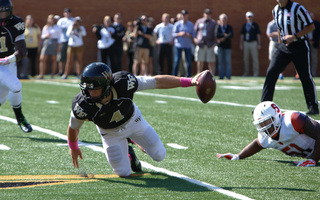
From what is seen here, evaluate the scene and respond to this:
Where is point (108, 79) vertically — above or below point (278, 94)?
above

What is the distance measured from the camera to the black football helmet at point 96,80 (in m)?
4.25

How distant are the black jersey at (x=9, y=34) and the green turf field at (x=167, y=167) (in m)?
1.06

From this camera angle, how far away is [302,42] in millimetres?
7879

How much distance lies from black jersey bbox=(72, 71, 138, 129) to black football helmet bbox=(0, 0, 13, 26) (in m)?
2.58

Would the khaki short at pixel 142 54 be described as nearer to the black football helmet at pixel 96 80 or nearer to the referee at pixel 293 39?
the referee at pixel 293 39

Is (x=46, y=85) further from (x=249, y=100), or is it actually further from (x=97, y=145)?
(x=97, y=145)

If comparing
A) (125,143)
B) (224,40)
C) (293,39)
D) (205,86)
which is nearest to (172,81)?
(205,86)

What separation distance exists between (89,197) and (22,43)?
11.7ft

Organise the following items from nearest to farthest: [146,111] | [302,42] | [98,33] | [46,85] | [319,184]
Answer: [319,184] < [302,42] < [146,111] < [46,85] < [98,33]

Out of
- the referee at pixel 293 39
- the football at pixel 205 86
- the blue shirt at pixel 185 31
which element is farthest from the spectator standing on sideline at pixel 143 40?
the football at pixel 205 86

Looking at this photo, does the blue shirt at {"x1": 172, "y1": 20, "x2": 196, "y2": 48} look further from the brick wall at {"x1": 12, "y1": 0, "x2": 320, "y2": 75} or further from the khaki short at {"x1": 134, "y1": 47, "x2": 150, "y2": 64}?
the brick wall at {"x1": 12, "y1": 0, "x2": 320, "y2": 75}

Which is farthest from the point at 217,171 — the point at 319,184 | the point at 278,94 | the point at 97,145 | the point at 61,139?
the point at 278,94

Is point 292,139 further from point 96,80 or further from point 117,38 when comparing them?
point 117,38

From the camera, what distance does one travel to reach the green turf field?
4117 millimetres
